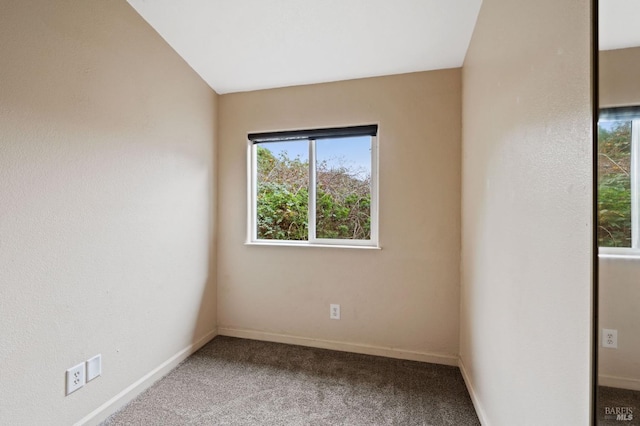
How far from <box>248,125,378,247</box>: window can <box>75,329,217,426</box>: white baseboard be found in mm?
1028

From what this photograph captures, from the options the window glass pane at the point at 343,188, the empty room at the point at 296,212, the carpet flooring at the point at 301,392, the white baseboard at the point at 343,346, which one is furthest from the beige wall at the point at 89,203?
the window glass pane at the point at 343,188

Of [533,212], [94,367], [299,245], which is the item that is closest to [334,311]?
[299,245]

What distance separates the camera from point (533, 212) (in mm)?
963

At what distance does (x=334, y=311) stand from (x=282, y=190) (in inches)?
45.8

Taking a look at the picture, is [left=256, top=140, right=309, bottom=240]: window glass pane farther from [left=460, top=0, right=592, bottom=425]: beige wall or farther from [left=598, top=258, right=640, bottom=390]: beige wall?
[left=598, top=258, right=640, bottom=390]: beige wall

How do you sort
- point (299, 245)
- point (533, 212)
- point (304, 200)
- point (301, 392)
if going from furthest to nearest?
point (304, 200) → point (299, 245) → point (301, 392) → point (533, 212)

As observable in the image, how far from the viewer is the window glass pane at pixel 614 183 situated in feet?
1.89

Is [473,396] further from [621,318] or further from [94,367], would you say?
[94,367]

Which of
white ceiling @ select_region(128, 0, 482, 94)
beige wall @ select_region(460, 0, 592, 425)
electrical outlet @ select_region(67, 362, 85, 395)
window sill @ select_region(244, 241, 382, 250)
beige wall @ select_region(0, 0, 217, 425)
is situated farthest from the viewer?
window sill @ select_region(244, 241, 382, 250)

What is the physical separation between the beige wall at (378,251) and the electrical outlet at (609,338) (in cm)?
149

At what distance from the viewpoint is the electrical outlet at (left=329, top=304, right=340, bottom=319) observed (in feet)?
7.55

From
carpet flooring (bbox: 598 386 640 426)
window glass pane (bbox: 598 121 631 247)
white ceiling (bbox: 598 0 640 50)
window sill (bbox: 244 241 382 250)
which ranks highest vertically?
white ceiling (bbox: 598 0 640 50)

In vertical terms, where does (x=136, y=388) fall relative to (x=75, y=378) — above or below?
below

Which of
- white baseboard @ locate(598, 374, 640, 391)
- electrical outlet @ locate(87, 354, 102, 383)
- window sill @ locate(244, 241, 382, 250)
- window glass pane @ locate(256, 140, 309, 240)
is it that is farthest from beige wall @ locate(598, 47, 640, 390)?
electrical outlet @ locate(87, 354, 102, 383)
